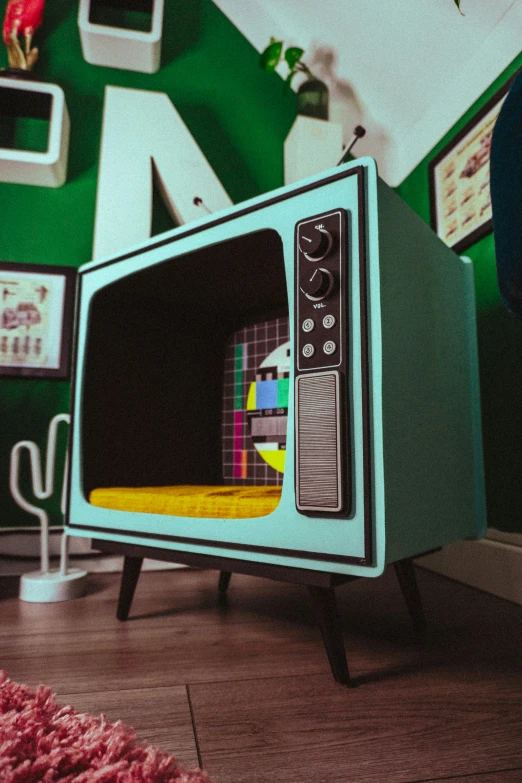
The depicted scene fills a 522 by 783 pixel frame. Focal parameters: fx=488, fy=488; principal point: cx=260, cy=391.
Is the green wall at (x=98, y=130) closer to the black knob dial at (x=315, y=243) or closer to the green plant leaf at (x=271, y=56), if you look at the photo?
the green plant leaf at (x=271, y=56)

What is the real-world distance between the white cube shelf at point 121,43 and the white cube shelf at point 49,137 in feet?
0.83

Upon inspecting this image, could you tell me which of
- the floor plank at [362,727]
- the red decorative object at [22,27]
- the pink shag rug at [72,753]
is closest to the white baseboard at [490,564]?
the floor plank at [362,727]

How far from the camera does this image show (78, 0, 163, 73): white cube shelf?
1.55 metres

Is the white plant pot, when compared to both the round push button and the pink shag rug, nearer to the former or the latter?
the round push button

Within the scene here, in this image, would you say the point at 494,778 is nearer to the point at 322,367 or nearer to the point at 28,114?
the point at 322,367

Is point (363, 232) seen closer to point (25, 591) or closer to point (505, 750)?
point (505, 750)

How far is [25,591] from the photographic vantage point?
110 cm

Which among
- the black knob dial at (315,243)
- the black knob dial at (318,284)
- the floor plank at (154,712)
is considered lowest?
the floor plank at (154,712)

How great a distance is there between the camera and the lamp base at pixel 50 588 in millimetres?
1087

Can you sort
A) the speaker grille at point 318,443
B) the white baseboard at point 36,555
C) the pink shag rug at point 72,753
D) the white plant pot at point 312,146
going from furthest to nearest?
1. the white plant pot at point 312,146
2. the white baseboard at point 36,555
3. the speaker grille at point 318,443
4. the pink shag rug at point 72,753

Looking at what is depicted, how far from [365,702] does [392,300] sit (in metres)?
0.50

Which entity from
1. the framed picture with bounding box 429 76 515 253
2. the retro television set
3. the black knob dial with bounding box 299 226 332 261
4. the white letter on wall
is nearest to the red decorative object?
the white letter on wall

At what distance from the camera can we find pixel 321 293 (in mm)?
636

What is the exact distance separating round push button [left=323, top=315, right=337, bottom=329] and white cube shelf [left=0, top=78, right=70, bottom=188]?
121 cm
